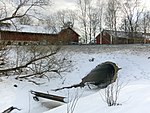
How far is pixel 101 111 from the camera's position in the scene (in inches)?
282

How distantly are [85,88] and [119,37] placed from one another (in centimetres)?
3665

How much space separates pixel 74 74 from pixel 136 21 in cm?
3385

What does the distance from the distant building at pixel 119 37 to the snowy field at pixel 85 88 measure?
79.5 ft

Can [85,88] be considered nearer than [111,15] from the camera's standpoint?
Yes

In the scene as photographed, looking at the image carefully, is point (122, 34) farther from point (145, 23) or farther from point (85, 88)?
point (85, 88)

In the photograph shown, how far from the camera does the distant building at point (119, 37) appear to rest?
49522 mm

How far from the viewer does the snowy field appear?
374 inches

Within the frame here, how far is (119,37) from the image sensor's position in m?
53.8

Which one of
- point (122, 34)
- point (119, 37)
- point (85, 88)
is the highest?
point (122, 34)

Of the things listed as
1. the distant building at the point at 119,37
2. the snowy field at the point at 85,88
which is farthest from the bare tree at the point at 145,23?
the snowy field at the point at 85,88

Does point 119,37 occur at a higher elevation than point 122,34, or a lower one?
lower

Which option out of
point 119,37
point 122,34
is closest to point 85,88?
point 119,37

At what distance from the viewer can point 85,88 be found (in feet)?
60.8

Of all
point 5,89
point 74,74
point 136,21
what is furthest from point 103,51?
point 136,21
